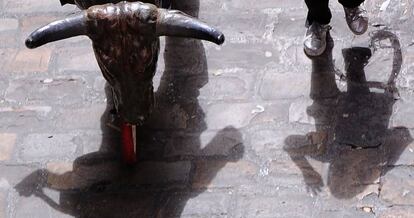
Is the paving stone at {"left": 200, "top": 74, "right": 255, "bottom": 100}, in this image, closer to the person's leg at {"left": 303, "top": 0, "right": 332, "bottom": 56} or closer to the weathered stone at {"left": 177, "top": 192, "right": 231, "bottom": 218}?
the person's leg at {"left": 303, "top": 0, "right": 332, "bottom": 56}

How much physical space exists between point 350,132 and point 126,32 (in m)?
1.59

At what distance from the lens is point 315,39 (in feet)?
19.0

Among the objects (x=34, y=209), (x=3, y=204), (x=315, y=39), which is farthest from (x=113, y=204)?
(x=315, y=39)

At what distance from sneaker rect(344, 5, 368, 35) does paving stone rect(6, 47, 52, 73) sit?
6.75 feet

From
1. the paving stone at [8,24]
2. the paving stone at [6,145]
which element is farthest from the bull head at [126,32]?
the paving stone at [8,24]

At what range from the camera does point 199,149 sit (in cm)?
527

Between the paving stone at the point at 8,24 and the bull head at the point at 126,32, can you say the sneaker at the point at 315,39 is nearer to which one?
the bull head at the point at 126,32

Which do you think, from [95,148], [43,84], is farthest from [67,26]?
[43,84]

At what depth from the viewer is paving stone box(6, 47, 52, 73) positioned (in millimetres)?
6082

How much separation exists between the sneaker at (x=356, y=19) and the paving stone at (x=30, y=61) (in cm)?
206

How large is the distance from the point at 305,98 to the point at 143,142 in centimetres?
105

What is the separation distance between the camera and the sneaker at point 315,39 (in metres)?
5.77

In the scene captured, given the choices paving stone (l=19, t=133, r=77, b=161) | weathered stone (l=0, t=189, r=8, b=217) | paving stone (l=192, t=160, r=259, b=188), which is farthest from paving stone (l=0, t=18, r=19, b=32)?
paving stone (l=192, t=160, r=259, b=188)

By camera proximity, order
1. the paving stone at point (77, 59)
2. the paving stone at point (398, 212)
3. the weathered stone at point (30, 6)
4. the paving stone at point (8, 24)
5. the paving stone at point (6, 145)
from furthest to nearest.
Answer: the weathered stone at point (30, 6), the paving stone at point (8, 24), the paving stone at point (77, 59), the paving stone at point (6, 145), the paving stone at point (398, 212)
